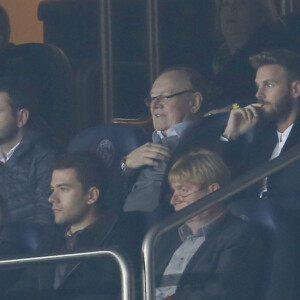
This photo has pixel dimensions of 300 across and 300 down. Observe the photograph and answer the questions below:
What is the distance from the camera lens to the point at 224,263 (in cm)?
265

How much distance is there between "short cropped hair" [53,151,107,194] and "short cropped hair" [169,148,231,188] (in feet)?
1.25

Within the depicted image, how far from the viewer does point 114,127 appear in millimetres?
3412

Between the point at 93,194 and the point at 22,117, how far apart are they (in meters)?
0.58

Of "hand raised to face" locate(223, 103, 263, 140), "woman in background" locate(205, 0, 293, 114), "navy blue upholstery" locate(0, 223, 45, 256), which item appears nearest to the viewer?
"hand raised to face" locate(223, 103, 263, 140)

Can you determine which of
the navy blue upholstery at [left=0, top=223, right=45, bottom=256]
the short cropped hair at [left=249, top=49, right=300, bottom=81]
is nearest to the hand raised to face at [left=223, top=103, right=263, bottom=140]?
the short cropped hair at [left=249, top=49, right=300, bottom=81]

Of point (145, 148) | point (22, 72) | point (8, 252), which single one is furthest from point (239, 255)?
point (22, 72)

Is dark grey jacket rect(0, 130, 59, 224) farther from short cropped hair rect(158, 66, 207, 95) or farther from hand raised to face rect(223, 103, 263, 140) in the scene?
hand raised to face rect(223, 103, 263, 140)

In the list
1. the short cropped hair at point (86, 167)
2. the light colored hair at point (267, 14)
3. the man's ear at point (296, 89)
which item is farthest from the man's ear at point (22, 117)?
the man's ear at point (296, 89)

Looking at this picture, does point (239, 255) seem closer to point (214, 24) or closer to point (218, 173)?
point (218, 173)

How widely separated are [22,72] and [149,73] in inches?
19.9

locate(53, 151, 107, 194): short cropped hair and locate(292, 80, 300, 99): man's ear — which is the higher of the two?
locate(292, 80, 300, 99): man's ear

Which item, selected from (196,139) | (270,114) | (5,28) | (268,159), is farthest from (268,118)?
(5,28)

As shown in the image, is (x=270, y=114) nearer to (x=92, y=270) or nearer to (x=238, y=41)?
(x=238, y=41)

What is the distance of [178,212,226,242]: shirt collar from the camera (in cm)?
271
